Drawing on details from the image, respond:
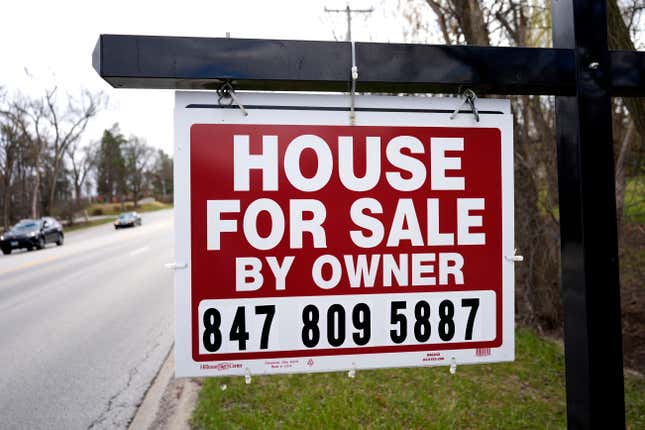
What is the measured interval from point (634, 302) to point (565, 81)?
7.22 m

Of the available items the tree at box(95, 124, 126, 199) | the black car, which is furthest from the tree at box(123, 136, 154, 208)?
the black car

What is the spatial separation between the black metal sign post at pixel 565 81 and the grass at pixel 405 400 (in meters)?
2.51

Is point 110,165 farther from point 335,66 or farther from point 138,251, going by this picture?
point 335,66

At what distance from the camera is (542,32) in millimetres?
6590

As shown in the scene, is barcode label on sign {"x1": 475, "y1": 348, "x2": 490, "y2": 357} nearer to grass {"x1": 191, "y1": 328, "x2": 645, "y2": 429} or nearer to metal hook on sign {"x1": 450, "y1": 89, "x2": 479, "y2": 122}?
metal hook on sign {"x1": 450, "y1": 89, "x2": 479, "y2": 122}

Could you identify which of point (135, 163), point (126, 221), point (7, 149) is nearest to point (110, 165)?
point (135, 163)

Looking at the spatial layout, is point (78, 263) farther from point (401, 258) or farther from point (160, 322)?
point (401, 258)

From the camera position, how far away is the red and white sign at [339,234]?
5.50 ft

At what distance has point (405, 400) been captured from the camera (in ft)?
14.5

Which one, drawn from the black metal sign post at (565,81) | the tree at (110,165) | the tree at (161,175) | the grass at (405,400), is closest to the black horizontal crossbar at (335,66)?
the black metal sign post at (565,81)

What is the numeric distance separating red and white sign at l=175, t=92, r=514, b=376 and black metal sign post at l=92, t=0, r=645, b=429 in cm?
9

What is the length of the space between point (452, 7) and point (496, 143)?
5.57 metres

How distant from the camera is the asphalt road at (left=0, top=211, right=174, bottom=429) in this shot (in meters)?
4.77

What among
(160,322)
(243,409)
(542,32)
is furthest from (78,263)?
(542,32)
